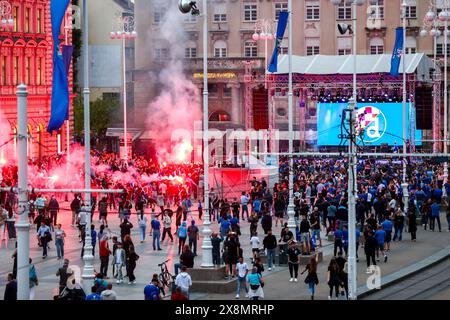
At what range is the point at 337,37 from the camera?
95.9m

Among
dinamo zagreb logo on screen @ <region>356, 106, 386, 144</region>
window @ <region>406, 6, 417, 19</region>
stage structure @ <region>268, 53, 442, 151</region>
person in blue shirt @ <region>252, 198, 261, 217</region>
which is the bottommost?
person in blue shirt @ <region>252, 198, 261, 217</region>

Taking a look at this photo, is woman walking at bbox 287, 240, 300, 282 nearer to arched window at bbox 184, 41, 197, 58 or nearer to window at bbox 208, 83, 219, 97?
window at bbox 208, 83, 219, 97

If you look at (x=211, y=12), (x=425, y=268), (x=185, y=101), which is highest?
(x=211, y=12)

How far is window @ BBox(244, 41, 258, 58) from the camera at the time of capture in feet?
315

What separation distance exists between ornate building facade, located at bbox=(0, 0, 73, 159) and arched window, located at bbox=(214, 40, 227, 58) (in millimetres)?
19998

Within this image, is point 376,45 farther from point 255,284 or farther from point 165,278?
point 255,284

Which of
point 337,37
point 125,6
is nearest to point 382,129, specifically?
point 337,37

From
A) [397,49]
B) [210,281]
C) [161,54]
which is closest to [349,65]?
[397,49]

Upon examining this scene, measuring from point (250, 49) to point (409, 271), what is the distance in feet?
199

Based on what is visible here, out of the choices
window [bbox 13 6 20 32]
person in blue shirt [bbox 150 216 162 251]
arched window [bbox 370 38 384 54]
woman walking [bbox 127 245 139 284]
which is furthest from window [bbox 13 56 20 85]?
woman walking [bbox 127 245 139 284]

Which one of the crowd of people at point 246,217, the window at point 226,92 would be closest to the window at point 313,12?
the window at point 226,92

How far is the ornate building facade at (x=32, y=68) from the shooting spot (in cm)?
7256
